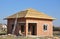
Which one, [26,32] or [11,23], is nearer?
[26,32]

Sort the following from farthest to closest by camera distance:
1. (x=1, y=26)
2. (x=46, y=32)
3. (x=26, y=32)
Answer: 1. (x=1, y=26)
2. (x=46, y=32)
3. (x=26, y=32)

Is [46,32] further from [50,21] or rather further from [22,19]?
[22,19]

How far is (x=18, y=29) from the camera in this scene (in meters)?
33.6

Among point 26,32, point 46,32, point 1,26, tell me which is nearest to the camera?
point 26,32

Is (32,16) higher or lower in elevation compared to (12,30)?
higher

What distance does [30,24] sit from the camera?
35.5 metres

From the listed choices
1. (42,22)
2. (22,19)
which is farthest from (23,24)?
(42,22)

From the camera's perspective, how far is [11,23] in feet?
116

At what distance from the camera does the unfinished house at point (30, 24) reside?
32469mm

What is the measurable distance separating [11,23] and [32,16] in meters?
4.91

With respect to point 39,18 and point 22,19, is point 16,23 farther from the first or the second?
point 39,18

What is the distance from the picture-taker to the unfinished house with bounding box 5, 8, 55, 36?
32469mm

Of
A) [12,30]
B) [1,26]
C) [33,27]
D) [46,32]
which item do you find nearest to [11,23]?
[12,30]

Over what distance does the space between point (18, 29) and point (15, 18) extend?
209 centimetres
